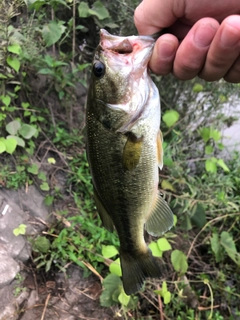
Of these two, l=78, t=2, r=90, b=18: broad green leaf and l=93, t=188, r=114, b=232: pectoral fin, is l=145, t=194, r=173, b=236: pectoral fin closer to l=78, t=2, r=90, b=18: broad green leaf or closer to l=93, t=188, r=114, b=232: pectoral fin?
l=93, t=188, r=114, b=232: pectoral fin

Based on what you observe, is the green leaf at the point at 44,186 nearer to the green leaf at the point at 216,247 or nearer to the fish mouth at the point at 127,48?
the green leaf at the point at 216,247

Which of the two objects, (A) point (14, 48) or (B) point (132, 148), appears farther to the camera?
(A) point (14, 48)

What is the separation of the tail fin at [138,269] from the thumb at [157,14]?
3.10ft

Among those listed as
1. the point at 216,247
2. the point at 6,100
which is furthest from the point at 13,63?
the point at 216,247

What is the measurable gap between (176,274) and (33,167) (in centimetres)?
138

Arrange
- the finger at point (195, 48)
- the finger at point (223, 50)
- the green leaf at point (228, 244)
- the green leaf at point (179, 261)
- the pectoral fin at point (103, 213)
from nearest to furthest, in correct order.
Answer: the finger at point (223, 50) < the finger at point (195, 48) < the pectoral fin at point (103, 213) < the green leaf at point (179, 261) < the green leaf at point (228, 244)

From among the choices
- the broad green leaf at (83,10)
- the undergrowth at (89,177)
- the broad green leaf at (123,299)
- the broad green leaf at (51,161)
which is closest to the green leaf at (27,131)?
the undergrowth at (89,177)

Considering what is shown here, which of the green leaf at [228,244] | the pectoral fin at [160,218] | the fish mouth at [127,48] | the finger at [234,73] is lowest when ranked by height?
the green leaf at [228,244]

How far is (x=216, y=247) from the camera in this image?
8.95 ft

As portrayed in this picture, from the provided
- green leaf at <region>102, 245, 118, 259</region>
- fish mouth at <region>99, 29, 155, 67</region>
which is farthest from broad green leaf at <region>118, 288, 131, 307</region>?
fish mouth at <region>99, 29, 155, 67</region>

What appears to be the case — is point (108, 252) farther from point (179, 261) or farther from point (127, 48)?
point (127, 48)

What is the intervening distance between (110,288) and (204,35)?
5.36 ft

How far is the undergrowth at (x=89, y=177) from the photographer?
243cm

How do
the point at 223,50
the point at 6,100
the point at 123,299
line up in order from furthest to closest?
the point at 6,100, the point at 123,299, the point at 223,50
